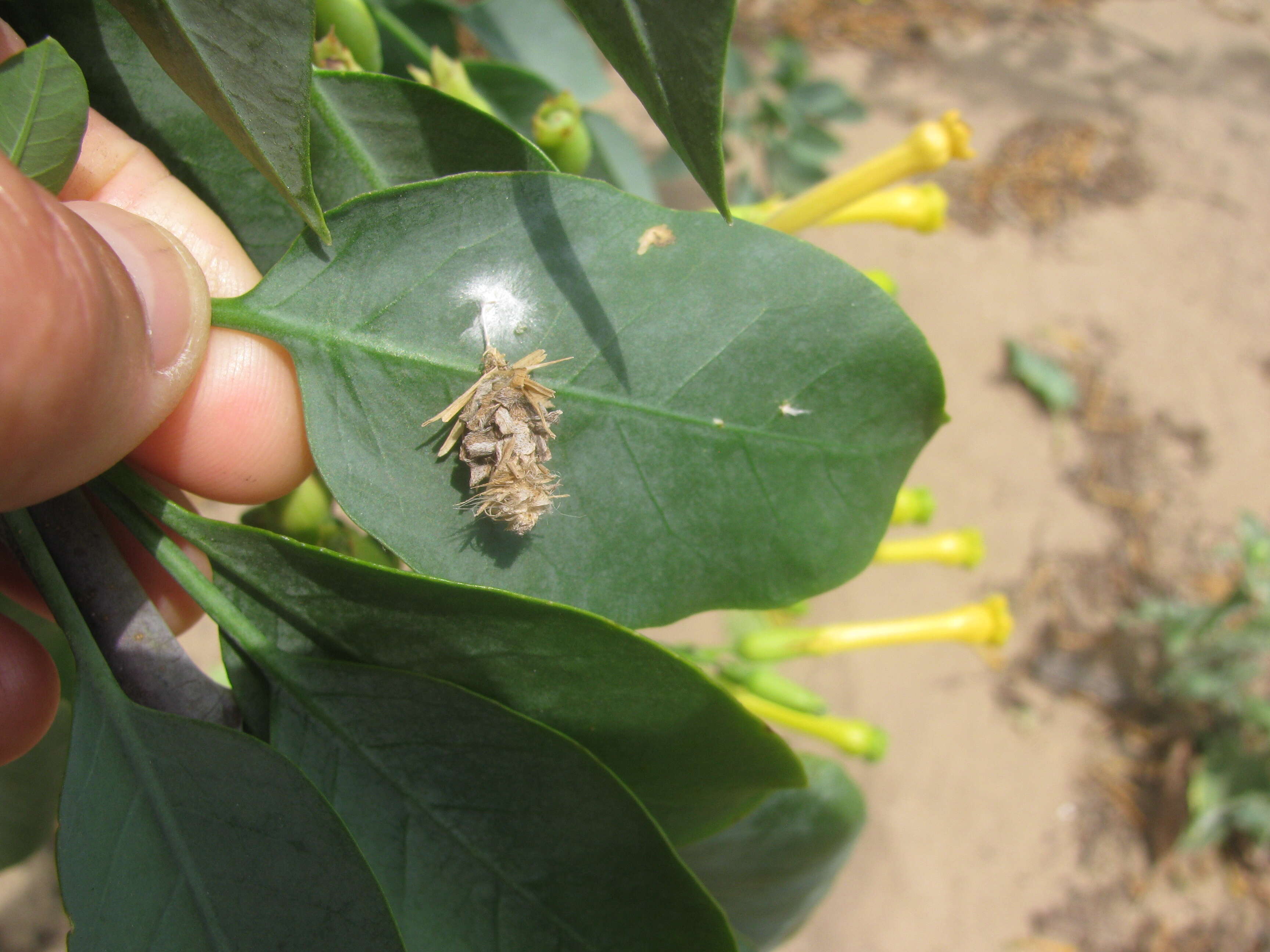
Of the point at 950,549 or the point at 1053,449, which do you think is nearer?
the point at 950,549

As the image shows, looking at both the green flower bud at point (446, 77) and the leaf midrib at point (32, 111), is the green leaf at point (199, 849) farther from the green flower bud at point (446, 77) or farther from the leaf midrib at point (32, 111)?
the green flower bud at point (446, 77)

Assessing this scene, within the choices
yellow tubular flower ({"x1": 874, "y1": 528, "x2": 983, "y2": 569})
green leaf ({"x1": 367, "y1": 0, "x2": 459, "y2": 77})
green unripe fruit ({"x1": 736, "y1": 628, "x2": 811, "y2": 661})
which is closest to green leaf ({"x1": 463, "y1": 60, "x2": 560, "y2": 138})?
green leaf ({"x1": 367, "y1": 0, "x2": 459, "y2": 77})

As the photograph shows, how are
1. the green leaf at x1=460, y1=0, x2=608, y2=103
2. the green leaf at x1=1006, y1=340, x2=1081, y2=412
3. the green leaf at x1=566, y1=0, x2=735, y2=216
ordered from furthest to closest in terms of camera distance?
the green leaf at x1=1006, y1=340, x2=1081, y2=412 < the green leaf at x1=460, y1=0, x2=608, y2=103 < the green leaf at x1=566, y1=0, x2=735, y2=216

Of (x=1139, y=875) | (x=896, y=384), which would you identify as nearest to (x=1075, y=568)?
(x=1139, y=875)

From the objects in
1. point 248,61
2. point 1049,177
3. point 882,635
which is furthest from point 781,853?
point 1049,177

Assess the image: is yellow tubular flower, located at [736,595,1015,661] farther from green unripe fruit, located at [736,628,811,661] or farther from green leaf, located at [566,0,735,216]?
green leaf, located at [566,0,735,216]

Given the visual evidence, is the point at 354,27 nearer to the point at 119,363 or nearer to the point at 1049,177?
the point at 119,363
